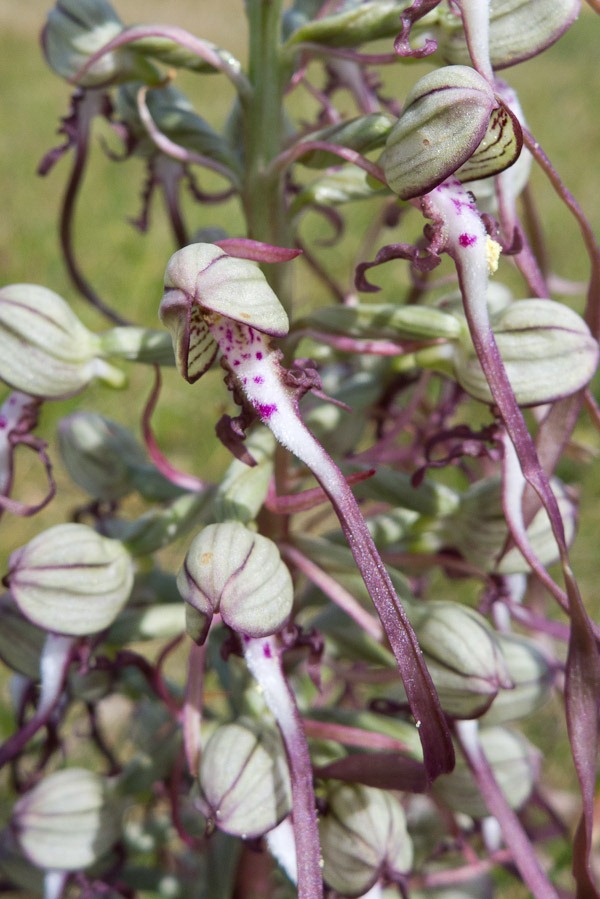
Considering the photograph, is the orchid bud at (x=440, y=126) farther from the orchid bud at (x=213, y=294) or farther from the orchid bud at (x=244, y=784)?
the orchid bud at (x=244, y=784)

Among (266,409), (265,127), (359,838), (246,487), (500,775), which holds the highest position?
(265,127)

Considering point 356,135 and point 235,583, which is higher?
point 356,135

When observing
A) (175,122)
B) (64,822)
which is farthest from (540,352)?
(64,822)

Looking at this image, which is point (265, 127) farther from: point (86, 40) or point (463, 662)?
point (463, 662)

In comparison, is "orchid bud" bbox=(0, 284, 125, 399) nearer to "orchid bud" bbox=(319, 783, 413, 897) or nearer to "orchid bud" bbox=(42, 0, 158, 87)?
"orchid bud" bbox=(42, 0, 158, 87)

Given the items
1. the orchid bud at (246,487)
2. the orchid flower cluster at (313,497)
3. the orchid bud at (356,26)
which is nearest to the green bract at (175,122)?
the orchid flower cluster at (313,497)

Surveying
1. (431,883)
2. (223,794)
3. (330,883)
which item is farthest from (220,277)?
(431,883)

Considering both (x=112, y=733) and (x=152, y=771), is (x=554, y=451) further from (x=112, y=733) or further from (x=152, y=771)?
(x=112, y=733)
